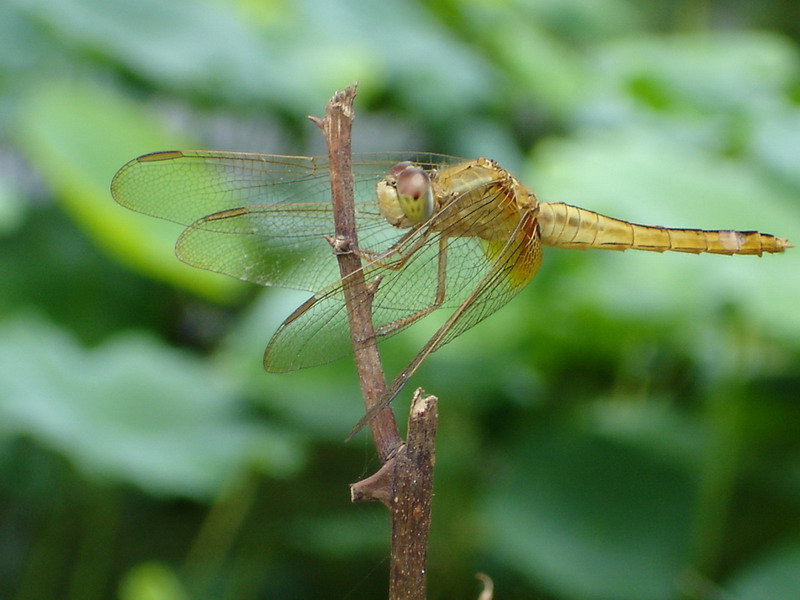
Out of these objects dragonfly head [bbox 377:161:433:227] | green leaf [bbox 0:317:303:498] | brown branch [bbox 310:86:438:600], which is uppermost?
dragonfly head [bbox 377:161:433:227]

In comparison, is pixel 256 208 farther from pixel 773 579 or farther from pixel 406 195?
pixel 773 579

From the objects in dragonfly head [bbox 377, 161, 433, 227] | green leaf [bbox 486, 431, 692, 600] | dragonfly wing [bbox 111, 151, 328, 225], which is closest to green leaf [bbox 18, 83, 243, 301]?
green leaf [bbox 486, 431, 692, 600]

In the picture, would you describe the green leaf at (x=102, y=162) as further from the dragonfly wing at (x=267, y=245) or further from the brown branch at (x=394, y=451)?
the brown branch at (x=394, y=451)

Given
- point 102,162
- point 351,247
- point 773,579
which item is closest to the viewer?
point 351,247

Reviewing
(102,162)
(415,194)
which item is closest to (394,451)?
(415,194)

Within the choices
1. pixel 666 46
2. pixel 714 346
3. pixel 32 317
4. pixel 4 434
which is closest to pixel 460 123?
pixel 666 46

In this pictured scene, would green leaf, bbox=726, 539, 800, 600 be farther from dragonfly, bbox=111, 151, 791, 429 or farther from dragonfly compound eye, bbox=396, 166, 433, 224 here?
dragonfly compound eye, bbox=396, 166, 433, 224
